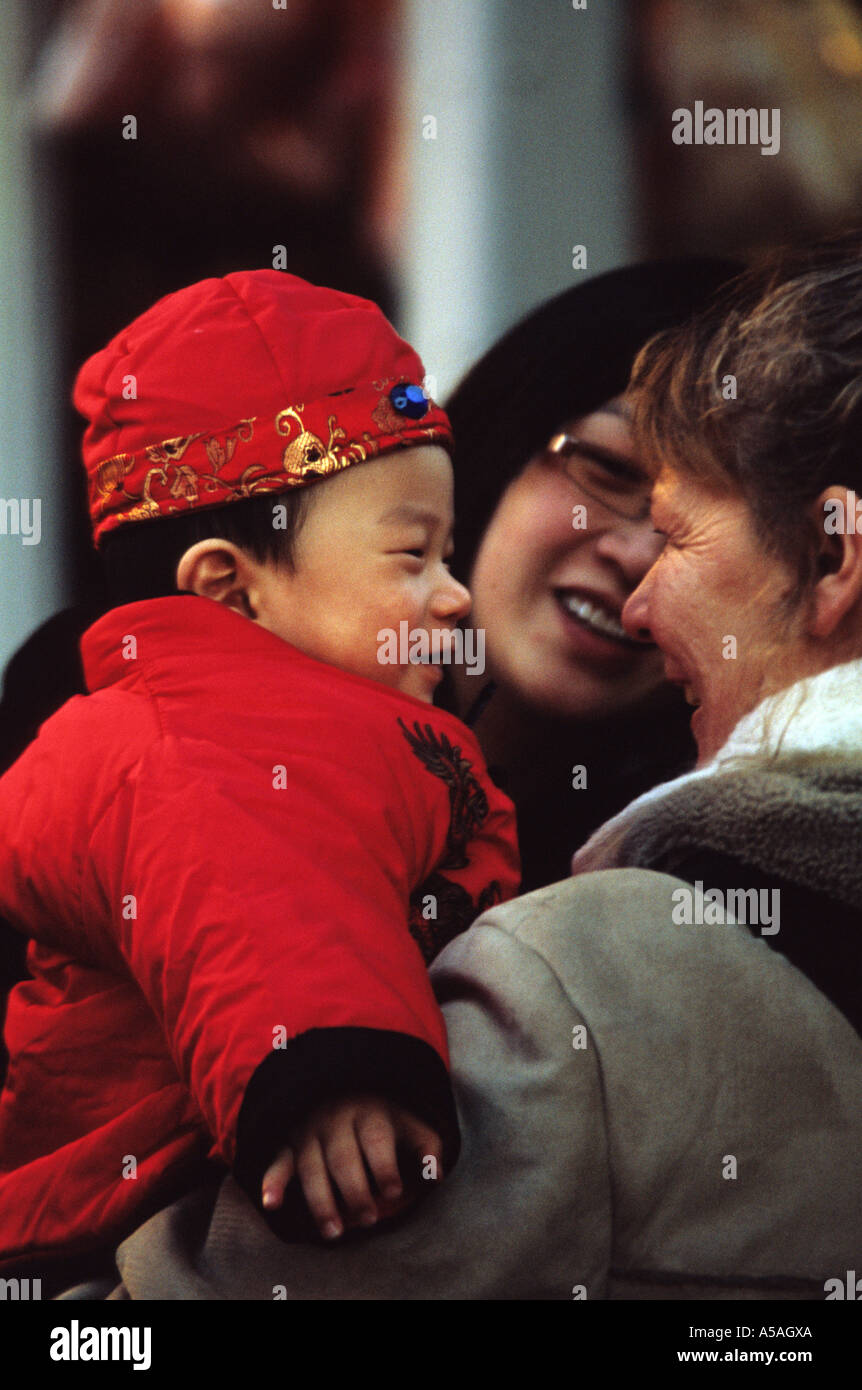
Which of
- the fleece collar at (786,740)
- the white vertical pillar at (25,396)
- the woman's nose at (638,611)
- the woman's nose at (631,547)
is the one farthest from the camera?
the white vertical pillar at (25,396)

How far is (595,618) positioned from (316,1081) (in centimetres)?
83

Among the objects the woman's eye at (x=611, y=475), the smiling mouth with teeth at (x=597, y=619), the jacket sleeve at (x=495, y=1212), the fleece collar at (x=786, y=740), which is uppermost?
the woman's eye at (x=611, y=475)

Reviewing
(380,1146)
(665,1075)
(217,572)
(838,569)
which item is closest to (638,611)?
(838,569)

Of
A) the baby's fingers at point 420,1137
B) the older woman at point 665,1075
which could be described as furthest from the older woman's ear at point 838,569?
the baby's fingers at point 420,1137

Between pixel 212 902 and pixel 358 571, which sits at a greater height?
pixel 358 571

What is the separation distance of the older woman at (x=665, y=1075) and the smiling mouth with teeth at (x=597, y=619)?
0.47 m

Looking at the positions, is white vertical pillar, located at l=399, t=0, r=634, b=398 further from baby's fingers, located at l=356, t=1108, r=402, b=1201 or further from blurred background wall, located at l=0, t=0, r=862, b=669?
baby's fingers, located at l=356, t=1108, r=402, b=1201

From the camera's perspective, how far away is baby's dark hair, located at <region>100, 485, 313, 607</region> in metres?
1.21

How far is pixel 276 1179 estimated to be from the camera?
870 millimetres

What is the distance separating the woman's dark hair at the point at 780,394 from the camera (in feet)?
3.72

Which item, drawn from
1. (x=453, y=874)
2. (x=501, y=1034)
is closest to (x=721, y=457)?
(x=453, y=874)

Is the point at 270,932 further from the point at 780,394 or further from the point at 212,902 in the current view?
the point at 780,394

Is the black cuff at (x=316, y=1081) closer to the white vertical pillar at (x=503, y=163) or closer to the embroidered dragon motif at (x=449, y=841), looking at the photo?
the embroidered dragon motif at (x=449, y=841)
